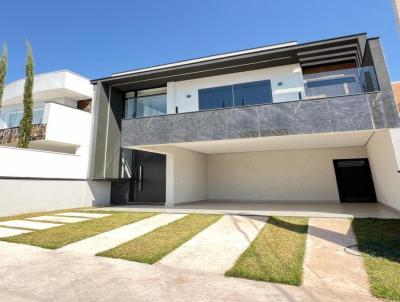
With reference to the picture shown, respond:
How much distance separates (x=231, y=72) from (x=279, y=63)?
2432mm

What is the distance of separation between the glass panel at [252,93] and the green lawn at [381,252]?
6208 millimetres

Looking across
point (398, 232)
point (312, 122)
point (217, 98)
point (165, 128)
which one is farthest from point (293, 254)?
point (217, 98)

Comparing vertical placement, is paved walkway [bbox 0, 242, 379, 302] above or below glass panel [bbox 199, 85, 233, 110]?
below


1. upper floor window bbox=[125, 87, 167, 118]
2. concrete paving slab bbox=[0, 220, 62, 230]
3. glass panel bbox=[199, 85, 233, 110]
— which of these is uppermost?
upper floor window bbox=[125, 87, 167, 118]

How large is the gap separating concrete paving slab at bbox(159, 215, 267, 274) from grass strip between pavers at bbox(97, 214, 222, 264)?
0.66ft

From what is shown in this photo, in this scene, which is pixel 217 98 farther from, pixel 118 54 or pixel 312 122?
pixel 118 54

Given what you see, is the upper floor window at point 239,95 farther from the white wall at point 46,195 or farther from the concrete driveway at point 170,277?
the white wall at point 46,195

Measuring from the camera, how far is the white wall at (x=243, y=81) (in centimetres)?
1119

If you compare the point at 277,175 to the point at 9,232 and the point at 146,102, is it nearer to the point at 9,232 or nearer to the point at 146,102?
the point at 146,102

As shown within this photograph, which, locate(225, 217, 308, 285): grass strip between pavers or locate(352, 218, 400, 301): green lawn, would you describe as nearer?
locate(352, 218, 400, 301): green lawn

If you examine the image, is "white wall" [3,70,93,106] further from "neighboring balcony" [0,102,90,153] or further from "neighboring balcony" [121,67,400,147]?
"neighboring balcony" [121,67,400,147]

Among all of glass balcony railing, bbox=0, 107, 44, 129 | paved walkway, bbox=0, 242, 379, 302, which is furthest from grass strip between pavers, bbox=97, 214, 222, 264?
glass balcony railing, bbox=0, 107, 44, 129

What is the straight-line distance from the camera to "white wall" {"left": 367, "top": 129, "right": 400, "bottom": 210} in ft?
23.6

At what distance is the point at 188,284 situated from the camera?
3.19 meters
